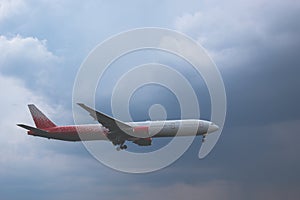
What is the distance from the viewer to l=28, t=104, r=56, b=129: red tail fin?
10456cm

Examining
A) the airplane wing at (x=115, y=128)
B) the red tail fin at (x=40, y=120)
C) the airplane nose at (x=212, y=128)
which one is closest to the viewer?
the airplane wing at (x=115, y=128)

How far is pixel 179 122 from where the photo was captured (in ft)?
308

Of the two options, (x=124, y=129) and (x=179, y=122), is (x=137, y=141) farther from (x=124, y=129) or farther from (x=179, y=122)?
(x=179, y=122)

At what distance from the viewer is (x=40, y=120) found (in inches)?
4171

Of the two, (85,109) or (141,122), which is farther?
(141,122)

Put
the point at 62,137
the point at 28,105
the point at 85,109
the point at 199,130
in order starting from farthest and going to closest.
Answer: the point at 28,105 → the point at 62,137 → the point at 199,130 → the point at 85,109

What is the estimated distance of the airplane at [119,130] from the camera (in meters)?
93.5

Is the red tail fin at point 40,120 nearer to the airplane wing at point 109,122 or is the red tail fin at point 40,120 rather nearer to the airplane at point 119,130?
the airplane at point 119,130

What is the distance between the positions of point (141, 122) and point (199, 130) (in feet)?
41.3

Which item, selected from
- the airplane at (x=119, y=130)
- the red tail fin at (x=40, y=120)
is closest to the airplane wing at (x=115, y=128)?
the airplane at (x=119, y=130)

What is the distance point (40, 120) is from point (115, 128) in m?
20.6

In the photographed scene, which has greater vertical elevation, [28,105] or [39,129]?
[28,105]

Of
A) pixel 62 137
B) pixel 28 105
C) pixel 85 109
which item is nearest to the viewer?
pixel 85 109

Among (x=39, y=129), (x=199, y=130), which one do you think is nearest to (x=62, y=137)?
(x=39, y=129)
